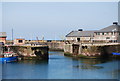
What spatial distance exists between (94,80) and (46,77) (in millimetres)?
8260

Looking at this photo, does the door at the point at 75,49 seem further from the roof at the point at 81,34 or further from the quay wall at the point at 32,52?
the roof at the point at 81,34

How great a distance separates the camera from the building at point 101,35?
7469 centimetres

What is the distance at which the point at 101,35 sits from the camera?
77.8m

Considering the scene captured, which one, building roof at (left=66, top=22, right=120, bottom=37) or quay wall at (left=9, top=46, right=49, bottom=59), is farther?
building roof at (left=66, top=22, right=120, bottom=37)

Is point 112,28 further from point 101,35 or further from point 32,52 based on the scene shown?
point 32,52

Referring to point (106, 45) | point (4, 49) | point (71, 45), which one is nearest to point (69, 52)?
point (71, 45)

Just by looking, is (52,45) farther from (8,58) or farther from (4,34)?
(8,58)

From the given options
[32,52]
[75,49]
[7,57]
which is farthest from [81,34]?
[7,57]

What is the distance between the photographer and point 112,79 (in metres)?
36.4

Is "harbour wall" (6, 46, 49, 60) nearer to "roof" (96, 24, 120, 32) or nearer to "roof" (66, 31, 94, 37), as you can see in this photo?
"roof" (96, 24, 120, 32)

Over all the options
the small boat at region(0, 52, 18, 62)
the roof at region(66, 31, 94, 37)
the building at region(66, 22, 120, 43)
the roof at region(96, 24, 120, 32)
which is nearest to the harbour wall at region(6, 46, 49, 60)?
the small boat at region(0, 52, 18, 62)

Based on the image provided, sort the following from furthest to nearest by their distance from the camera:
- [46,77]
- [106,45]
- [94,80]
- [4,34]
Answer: [4,34]
[106,45]
[46,77]
[94,80]

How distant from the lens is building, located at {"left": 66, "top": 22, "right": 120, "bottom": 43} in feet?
245

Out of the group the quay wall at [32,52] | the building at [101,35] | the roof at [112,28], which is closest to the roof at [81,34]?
the building at [101,35]
